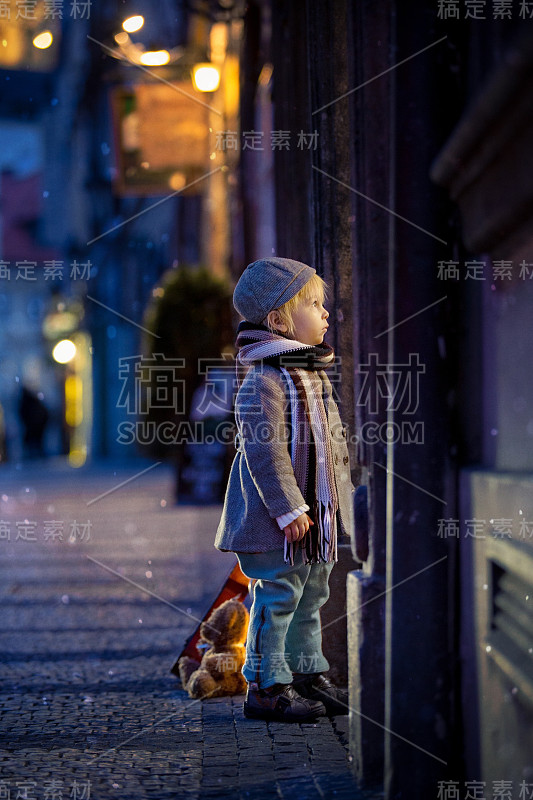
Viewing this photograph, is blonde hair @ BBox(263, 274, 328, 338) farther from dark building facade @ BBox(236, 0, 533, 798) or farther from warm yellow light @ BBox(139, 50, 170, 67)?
warm yellow light @ BBox(139, 50, 170, 67)

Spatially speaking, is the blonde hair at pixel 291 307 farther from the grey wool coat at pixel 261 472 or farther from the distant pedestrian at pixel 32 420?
the distant pedestrian at pixel 32 420

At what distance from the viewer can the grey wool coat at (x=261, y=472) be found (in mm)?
3898

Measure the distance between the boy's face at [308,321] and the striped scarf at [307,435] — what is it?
7 centimetres

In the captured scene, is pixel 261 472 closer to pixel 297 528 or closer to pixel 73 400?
pixel 297 528

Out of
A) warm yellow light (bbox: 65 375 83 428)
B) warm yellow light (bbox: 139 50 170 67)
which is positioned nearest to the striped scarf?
warm yellow light (bbox: 139 50 170 67)

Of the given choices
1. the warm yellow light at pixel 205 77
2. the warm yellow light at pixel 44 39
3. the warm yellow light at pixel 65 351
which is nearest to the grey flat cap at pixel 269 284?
the warm yellow light at pixel 205 77

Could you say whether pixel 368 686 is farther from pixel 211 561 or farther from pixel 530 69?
pixel 211 561

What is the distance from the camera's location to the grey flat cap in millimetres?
4035

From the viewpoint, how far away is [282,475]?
3.90 meters

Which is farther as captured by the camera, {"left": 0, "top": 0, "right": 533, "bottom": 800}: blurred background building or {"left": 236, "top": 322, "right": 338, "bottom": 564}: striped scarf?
{"left": 236, "top": 322, "right": 338, "bottom": 564}: striped scarf

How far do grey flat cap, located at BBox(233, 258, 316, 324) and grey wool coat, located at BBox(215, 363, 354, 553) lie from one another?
0.66 ft

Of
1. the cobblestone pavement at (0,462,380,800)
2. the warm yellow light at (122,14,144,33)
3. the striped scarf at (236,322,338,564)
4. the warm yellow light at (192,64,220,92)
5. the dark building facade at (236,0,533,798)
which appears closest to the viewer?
the dark building facade at (236,0,533,798)

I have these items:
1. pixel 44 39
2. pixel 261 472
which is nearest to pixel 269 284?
pixel 261 472

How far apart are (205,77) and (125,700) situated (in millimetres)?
11616
